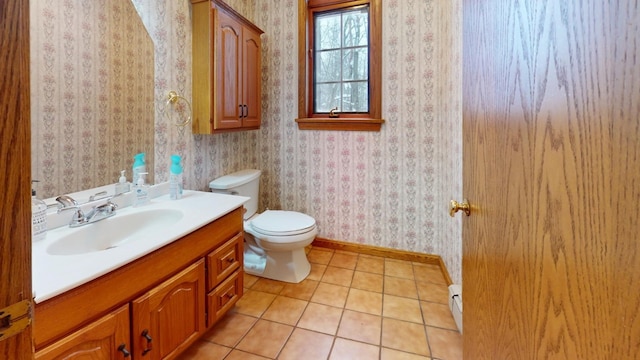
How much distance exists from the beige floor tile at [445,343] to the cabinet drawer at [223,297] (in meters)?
1.08

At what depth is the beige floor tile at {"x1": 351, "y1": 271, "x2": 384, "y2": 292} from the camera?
207 centimetres

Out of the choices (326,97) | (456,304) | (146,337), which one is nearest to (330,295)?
→ (456,304)

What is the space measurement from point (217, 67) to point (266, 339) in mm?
1668

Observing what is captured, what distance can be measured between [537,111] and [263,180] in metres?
2.55

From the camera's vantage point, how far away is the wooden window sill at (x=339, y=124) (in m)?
2.44

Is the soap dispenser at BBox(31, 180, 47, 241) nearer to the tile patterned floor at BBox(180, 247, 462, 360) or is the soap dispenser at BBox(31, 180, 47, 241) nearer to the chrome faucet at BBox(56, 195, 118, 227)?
the chrome faucet at BBox(56, 195, 118, 227)

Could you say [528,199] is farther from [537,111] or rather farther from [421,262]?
[421,262]

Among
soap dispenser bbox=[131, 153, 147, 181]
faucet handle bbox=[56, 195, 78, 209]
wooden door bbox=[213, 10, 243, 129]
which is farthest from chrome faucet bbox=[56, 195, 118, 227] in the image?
wooden door bbox=[213, 10, 243, 129]

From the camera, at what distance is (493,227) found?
0.67m

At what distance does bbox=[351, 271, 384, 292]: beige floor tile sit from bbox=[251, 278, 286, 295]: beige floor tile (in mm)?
523

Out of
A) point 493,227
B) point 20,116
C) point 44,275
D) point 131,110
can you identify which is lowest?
point 44,275

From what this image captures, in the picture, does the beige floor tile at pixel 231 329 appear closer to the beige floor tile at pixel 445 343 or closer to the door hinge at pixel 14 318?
the beige floor tile at pixel 445 343

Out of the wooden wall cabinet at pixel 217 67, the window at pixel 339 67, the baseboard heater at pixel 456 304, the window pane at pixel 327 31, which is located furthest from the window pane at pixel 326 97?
the baseboard heater at pixel 456 304

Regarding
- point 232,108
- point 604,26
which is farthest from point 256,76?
point 604,26
